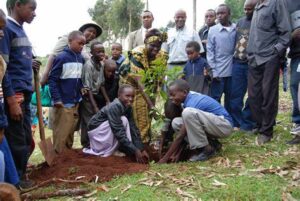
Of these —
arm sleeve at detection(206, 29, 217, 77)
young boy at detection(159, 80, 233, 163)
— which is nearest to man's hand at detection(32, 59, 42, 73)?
young boy at detection(159, 80, 233, 163)

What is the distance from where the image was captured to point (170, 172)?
445cm

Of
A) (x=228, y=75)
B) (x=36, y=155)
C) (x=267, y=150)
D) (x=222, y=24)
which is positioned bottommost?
(x=36, y=155)

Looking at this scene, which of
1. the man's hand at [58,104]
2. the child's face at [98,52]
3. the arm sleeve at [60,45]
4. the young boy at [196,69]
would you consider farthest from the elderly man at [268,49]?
the man's hand at [58,104]

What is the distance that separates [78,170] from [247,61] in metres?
3.64

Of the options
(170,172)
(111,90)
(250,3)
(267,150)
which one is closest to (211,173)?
(170,172)

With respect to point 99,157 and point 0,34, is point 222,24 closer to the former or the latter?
point 99,157

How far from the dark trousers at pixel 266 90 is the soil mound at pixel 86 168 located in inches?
85.3

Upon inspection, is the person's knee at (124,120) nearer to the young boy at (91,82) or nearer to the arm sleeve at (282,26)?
the young boy at (91,82)

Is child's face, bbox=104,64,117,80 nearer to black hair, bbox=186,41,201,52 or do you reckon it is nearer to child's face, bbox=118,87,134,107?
child's face, bbox=118,87,134,107

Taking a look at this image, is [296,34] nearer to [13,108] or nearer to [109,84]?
[109,84]

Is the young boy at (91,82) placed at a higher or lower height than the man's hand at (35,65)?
lower

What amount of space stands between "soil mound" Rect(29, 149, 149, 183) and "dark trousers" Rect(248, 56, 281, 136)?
2.17 m

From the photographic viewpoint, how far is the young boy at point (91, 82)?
18.4 ft

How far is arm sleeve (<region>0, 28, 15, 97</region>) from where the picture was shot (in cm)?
380
